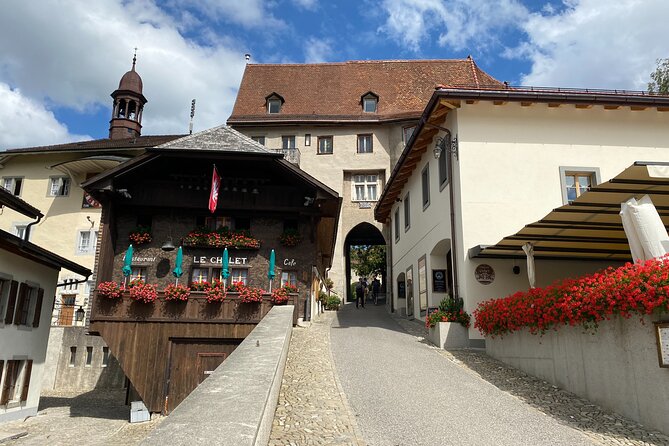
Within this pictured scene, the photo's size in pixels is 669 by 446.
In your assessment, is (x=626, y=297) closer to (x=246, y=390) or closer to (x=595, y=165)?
(x=246, y=390)

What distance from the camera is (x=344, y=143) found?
36656mm

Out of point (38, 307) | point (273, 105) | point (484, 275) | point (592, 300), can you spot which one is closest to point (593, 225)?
point (484, 275)

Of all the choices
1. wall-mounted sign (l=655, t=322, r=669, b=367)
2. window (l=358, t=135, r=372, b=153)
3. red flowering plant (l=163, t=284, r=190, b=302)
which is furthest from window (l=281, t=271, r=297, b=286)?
window (l=358, t=135, r=372, b=153)

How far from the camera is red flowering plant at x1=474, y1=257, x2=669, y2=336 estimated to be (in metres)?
6.77

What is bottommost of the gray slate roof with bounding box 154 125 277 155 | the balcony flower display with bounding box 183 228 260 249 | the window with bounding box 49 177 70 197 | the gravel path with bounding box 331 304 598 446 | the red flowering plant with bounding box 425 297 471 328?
the gravel path with bounding box 331 304 598 446

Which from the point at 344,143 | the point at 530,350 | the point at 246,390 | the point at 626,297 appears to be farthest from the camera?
the point at 344,143

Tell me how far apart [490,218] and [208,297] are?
28.1 ft

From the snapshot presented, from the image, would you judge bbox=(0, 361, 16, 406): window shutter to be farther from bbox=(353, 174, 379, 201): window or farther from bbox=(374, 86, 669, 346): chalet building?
bbox=(353, 174, 379, 201): window

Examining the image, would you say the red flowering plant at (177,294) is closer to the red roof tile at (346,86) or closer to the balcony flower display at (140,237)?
the balcony flower display at (140,237)

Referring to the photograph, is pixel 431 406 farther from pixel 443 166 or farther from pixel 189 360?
pixel 189 360

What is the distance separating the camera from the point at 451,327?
13.5 metres

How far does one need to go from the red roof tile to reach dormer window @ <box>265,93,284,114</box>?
382mm

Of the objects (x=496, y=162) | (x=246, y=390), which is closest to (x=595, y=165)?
(x=496, y=162)

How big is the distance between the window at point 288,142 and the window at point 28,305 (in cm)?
2018
